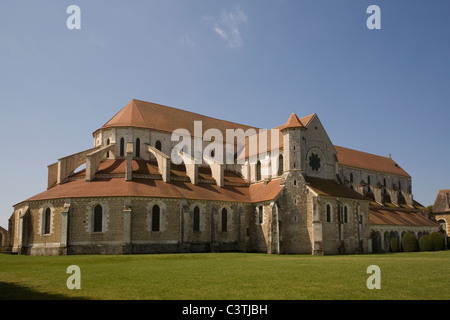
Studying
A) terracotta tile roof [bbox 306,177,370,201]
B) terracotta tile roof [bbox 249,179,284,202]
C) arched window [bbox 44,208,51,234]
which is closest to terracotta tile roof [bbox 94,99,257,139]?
terracotta tile roof [bbox 249,179,284,202]

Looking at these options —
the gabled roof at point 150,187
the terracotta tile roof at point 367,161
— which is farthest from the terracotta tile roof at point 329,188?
the terracotta tile roof at point 367,161

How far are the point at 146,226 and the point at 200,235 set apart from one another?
243 inches

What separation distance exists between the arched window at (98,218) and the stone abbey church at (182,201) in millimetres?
99

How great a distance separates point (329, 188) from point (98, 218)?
25204 millimetres

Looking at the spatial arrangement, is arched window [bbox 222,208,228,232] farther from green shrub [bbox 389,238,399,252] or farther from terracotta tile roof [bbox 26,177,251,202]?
green shrub [bbox 389,238,399,252]

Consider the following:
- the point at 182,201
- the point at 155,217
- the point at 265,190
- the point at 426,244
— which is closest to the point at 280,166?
the point at 265,190

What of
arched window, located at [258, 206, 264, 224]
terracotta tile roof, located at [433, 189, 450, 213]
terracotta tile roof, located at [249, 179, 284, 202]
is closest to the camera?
terracotta tile roof, located at [249, 179, 284, 202]

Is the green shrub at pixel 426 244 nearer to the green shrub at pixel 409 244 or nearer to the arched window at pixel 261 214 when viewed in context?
the green shrub at pixel 409 244

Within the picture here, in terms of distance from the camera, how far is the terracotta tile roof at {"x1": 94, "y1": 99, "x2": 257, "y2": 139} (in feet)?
168

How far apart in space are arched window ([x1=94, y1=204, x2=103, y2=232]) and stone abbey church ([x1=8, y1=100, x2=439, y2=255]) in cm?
10

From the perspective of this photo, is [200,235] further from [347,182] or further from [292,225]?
[347,182]
